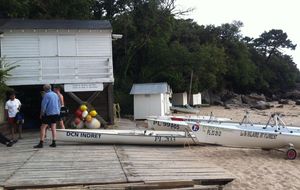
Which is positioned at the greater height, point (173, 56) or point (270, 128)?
point (173, 56)

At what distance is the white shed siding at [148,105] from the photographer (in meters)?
30.4

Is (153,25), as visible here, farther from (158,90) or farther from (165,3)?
(158,90)

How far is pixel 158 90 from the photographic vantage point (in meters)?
30.2

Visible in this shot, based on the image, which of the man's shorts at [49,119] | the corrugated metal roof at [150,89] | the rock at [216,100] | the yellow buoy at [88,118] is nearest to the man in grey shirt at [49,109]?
the man's shorts at [49,119]

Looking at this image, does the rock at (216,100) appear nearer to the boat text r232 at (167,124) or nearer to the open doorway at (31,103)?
the open doorway at (31,103)

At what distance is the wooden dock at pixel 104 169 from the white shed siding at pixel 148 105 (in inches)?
593

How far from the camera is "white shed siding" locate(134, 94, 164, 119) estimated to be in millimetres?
30356

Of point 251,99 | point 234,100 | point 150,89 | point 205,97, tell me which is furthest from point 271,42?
point 150,89

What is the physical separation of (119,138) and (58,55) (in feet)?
27.1

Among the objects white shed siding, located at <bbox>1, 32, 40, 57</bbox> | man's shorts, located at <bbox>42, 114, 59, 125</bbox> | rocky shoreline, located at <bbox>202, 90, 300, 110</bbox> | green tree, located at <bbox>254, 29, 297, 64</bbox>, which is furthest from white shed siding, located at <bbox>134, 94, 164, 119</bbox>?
green tree, located at <bbox>254, 29, 297, 64</bbox>

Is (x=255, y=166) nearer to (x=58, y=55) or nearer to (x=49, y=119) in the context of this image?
(x=49, y=119)

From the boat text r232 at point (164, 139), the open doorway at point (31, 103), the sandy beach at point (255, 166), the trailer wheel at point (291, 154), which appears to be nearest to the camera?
the sandy beach at point (255, 166)

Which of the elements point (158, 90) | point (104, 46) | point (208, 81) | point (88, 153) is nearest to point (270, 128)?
point (88, 153)

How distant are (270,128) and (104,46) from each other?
10.1 m
